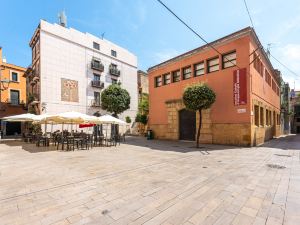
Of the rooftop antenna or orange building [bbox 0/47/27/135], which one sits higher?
the rooftop antenna

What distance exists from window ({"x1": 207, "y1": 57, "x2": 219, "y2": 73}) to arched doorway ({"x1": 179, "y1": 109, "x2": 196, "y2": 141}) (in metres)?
3.76

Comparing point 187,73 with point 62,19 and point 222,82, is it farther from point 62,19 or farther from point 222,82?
point 62,19

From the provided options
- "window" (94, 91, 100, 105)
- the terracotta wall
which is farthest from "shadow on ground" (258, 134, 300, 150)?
"window" (94, 91, 100, 105)

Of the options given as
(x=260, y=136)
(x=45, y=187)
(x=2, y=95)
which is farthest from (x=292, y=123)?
(x=2, y=95)

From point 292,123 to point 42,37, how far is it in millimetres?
50531

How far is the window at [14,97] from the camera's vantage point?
26.7 m

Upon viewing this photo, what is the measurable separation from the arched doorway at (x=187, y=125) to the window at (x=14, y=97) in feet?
77.5

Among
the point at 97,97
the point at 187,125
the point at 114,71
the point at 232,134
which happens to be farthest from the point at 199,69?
the point at 114,71

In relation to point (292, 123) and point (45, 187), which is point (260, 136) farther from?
point (292, 123)

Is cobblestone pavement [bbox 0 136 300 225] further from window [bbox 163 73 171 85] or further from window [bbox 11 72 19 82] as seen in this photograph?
window [bbox 11 72 19 82]

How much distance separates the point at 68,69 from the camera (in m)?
23.6

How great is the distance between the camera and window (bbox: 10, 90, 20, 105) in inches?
1052

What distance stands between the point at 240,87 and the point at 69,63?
781 inches

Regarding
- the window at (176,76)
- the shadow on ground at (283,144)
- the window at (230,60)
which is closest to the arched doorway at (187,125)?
the window at (176,76)
